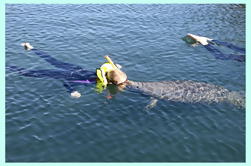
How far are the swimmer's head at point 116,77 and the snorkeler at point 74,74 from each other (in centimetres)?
5

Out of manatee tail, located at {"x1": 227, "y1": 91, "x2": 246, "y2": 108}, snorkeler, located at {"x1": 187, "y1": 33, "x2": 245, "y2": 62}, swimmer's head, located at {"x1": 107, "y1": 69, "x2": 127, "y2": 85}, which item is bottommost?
manatee tail, located at {"x1": 227, "y1": 91, "x2": 246, "y2": 108}

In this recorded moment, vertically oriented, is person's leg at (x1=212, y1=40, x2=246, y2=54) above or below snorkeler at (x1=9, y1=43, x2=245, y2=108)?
above

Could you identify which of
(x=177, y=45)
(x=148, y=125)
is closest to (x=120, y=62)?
(x=177, y=45)

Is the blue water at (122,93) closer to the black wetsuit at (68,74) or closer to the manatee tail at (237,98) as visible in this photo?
the manatee tail at (237,98)

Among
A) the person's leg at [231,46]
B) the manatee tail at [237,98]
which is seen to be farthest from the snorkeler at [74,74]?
the person's leg at [231,46]

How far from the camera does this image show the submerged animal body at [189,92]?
20583 millimetres

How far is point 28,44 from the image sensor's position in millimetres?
26141

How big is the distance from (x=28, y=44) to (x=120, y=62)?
702cm

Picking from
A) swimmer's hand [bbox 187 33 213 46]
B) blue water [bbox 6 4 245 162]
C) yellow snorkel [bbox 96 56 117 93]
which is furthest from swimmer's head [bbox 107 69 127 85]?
swimmer's hand [bbox 187 33 213 46]

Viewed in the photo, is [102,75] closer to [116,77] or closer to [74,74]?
[116,77]

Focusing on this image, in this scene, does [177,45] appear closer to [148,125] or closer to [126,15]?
[126,15]

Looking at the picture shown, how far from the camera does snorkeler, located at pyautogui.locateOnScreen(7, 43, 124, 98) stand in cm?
2188

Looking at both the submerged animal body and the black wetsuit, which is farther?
the black wetsuit

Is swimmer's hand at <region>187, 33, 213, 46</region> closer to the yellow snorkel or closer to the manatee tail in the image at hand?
the manatee tail
